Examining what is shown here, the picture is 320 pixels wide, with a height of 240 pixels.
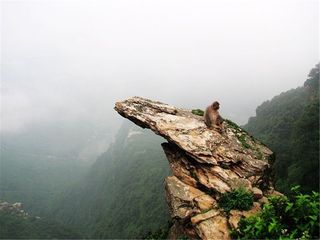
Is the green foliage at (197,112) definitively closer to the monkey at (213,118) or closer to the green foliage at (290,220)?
the monkey at (213,118)

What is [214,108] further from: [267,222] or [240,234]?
[267,222]

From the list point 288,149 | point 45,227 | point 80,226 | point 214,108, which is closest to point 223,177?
point 214,108

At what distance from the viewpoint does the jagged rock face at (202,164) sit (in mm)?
16047

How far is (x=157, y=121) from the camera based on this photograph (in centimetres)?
1944

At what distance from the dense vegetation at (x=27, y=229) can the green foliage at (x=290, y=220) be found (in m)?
104

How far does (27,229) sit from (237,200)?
115 meters

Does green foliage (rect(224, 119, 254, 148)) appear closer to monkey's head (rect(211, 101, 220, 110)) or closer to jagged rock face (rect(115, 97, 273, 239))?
jagged rock face (rect(115, 97, 273, 239))

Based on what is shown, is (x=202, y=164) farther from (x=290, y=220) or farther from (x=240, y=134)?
(x=290, y=220)

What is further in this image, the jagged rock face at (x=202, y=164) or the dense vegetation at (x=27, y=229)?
the dense vegetation at (x=27, y=229)

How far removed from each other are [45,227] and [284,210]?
420 feet

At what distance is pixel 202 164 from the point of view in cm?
1802

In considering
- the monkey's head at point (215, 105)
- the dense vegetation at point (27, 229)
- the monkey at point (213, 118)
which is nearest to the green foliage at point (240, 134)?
the monkey at point (213, 118)

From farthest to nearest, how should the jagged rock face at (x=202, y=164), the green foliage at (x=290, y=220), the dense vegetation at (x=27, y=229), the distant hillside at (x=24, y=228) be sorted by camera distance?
1. the distant hillside at (x=24, y=228)
2. the dense vegetation at (x=27, y=229)
3. the jagged rock face at (x=202, y=164)
4. the green foliage at (x=290, y=220)

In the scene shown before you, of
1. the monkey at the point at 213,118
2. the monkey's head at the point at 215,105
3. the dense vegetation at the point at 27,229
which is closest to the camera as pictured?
the monkey's head at the point at 215,105
